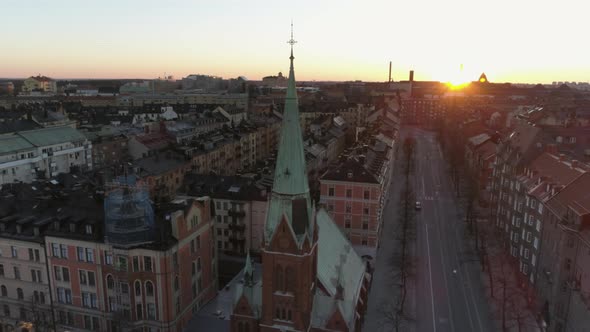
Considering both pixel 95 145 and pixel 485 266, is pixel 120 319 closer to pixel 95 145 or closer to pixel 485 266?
pixel 485 266

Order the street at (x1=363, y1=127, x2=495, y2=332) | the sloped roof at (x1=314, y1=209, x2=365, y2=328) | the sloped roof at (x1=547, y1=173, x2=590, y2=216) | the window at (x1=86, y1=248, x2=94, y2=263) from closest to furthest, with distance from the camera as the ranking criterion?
the sloped roof at (x1=314, y1=209, x2=365, y2=328)
the window at (x1=86, y1=248, x2=94, y2=263)
the sloped roof at (x1=547, y1=173, x2=590, y2=216)
the street at (x1=363, y1=127, x2=495, y2=332)

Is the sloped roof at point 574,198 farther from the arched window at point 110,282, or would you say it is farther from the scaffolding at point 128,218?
the arched window at point 110,282

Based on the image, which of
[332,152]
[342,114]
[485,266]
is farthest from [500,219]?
[342,114]

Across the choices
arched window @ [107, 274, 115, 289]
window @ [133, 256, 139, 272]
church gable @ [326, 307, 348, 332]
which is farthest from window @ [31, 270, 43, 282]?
church gable @ [326, 307, 348, 332]

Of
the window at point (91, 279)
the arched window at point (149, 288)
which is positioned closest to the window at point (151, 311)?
the arched window at point (149, 288)

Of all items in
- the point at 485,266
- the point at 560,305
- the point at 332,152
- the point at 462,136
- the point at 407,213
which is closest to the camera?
the point at 560,305

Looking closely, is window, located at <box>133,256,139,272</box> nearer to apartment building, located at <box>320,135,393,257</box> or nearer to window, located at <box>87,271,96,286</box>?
window, located at <box>87,271,96,286</box>
